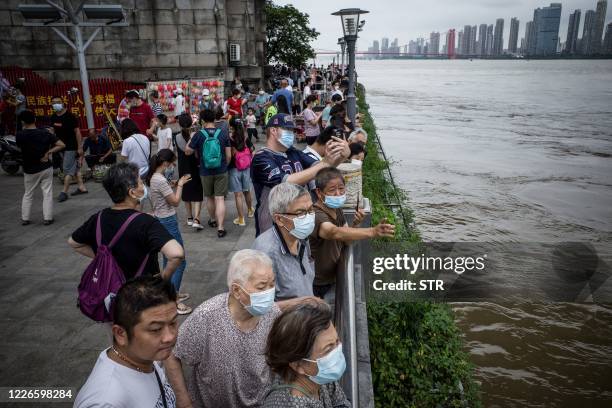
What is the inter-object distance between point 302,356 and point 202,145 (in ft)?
16.4

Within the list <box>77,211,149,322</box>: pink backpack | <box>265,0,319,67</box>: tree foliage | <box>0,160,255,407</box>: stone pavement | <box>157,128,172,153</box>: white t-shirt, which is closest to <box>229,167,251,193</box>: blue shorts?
<box>0,160,255,407</box>: stone pavement

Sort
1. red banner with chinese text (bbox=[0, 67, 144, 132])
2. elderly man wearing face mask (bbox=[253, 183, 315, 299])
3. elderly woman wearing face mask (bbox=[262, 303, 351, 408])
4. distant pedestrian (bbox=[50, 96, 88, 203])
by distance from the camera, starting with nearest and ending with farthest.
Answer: elderly woman wearing face mask (bbox=[262, 303, 351, 408]) < elderly man wearing face mask (bbox=[253, 183, 315, 299]) < distant pedestrian (bbox=[50, 96, 88, 203]) < red banner with chinese text (bbox=[0, 67, 144, 132])

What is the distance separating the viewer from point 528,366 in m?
6.31

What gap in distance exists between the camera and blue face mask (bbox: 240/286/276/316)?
249cm

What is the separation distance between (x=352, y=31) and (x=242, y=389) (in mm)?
8499

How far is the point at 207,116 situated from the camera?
21.0 ft

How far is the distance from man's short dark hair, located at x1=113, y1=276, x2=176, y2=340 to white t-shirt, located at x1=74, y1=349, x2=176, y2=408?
0.15m

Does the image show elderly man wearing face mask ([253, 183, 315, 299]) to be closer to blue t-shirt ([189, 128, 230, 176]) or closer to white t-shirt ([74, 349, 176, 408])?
white t-shirt ([74, 349, 176, 408])

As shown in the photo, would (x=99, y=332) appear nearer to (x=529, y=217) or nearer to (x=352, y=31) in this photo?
(x=352, y=31)

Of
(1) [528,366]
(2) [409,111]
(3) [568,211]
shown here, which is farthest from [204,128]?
(2) [409,111]

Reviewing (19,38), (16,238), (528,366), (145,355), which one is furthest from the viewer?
(19,38)

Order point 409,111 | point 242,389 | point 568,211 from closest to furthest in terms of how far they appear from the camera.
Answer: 1. point 242,389
2. point 568,211
3. point 409,111

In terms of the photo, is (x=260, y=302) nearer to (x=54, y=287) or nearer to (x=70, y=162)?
(x=54, y=287)

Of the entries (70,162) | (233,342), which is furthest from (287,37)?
(233,342)
